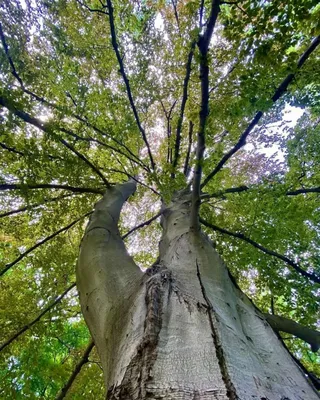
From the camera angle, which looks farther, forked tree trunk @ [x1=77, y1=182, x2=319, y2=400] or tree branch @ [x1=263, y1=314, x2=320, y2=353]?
tree branch @ [x1=263, y1=314, x2=320, y2=353]

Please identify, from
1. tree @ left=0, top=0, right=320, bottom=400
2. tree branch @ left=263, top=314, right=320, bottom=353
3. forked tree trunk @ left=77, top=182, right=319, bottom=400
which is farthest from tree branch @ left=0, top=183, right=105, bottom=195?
tree branch @ left=263, top=314, right=320, bottom=353

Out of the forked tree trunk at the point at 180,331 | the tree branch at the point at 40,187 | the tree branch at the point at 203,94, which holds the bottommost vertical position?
the forked tree trunk at the point at 180,331

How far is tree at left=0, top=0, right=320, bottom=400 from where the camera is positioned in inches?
48.1

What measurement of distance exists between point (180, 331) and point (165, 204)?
2.80 meters

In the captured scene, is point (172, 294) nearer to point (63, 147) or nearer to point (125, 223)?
point (63, 147)

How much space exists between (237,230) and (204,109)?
2576 mm

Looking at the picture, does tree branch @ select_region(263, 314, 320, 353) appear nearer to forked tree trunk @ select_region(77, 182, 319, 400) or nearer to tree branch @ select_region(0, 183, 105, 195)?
forked tree trunk @ select_region(77, 182, 319, 400)

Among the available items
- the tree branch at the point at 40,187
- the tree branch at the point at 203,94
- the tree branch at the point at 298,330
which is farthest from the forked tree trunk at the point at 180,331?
the tree branch at the point at 40,187

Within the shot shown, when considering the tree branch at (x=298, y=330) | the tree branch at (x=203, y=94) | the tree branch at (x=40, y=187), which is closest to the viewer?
the tree branch at (x=203, y=94)

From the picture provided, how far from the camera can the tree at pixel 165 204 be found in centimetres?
122

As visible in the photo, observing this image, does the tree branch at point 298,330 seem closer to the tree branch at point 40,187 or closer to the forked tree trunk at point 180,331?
the forked tree trunk at point 180,331

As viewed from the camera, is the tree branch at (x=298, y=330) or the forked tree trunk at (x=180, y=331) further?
the tree branch at (x=298, y=330)

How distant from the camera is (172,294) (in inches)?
58.4

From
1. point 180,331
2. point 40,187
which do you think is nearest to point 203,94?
point 180,331
